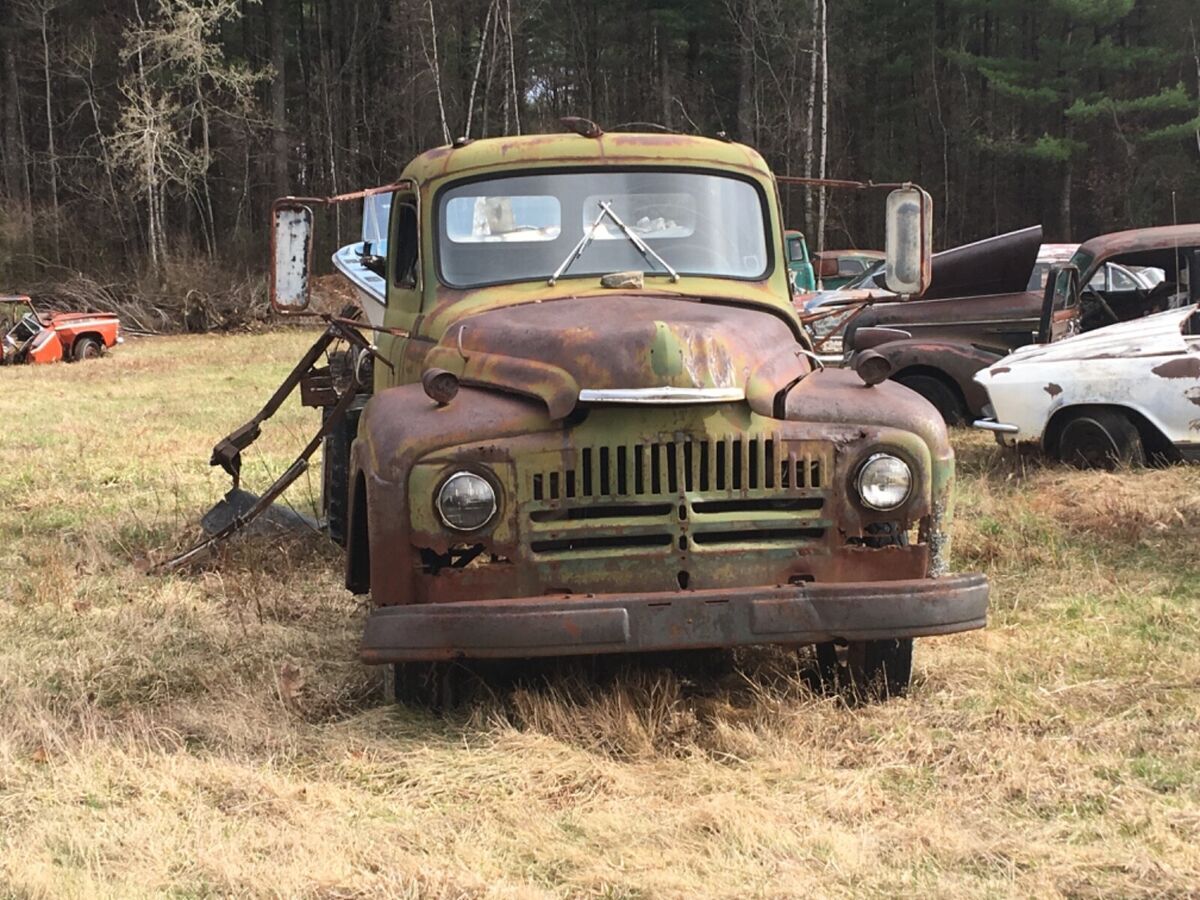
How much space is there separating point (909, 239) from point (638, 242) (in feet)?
3.88

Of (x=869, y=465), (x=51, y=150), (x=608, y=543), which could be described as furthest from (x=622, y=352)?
(x=51, y=150)

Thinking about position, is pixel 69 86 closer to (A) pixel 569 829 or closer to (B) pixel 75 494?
(B) pixel 75 494

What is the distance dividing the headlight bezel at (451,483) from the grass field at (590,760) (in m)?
0.74

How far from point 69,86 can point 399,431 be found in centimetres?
3719

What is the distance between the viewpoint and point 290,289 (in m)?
5.53

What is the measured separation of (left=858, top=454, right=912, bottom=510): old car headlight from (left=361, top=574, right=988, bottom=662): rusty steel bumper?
288 millimetres

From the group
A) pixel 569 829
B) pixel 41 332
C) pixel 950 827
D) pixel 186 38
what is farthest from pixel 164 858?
pixel 186 38

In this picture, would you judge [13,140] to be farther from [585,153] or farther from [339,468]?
[585,153]

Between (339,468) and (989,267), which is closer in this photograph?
(339,468)

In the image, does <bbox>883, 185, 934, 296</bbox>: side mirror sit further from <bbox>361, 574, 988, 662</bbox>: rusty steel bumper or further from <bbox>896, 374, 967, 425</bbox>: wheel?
<bbox>896, 374, 967, 425</bbox>: wheel

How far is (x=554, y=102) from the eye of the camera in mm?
41688

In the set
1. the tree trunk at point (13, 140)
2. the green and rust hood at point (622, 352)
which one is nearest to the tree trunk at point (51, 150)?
the tree trunk at point (13, 140)

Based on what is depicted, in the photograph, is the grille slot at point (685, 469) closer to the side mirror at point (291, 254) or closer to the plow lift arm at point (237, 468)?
the side mirror at point (291, 254)

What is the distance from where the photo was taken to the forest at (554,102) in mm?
31516
